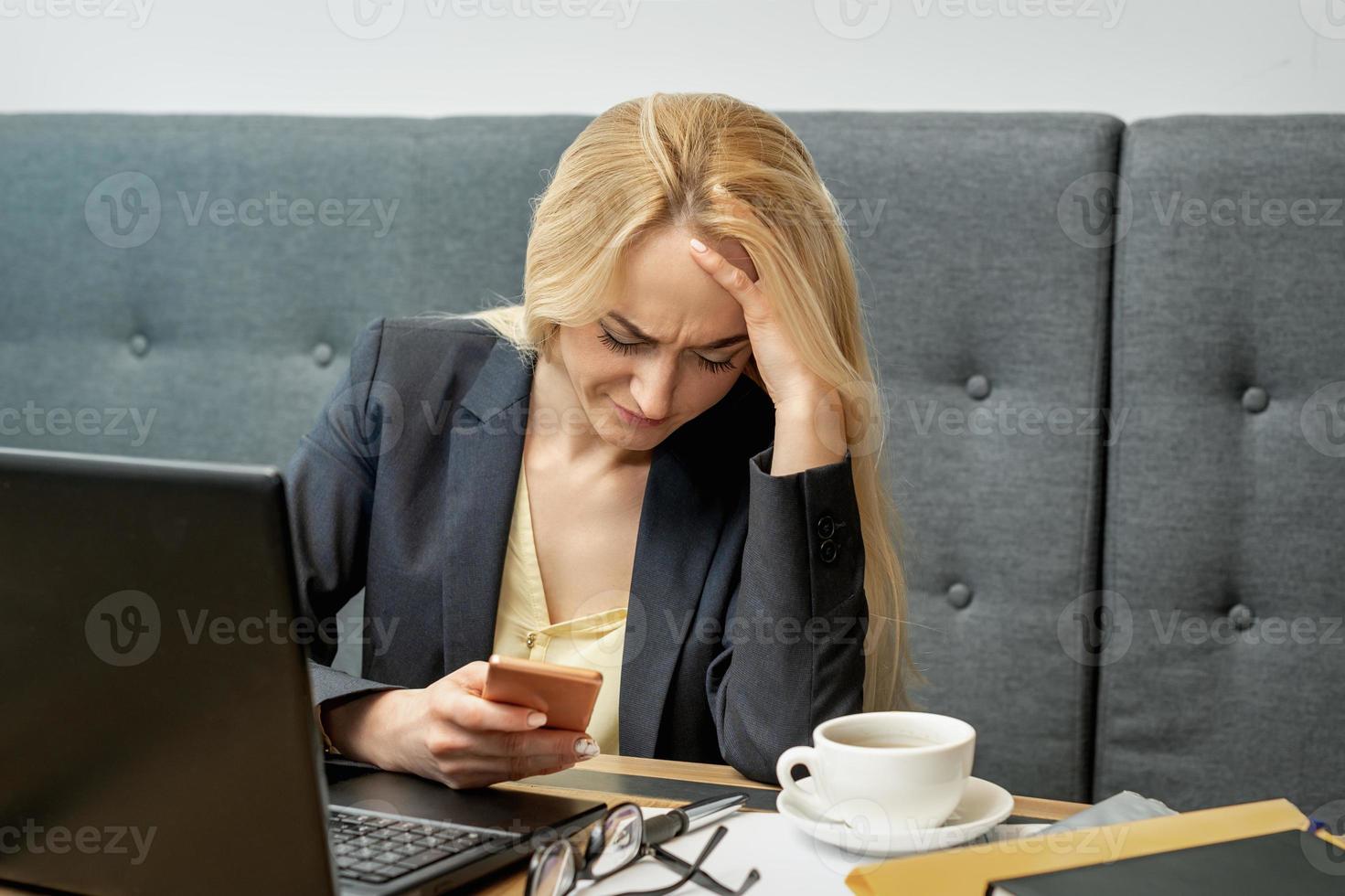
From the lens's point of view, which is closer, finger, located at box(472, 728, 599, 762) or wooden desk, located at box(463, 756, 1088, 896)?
wooden desk, located at box(463, 756, 1088, 896)

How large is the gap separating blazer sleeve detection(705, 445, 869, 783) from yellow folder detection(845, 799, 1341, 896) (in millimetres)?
342

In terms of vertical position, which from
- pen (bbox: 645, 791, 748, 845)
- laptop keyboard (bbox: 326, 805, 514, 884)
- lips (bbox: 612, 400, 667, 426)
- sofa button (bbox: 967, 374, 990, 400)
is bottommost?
pen (bbox: 645, 791, 748, 845)

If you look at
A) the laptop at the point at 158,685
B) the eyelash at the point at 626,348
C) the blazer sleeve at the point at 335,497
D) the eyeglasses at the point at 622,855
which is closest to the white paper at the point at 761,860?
the eyeglasses at the point at 622,855

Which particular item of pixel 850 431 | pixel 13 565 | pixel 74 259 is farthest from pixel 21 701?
pixel 74 259

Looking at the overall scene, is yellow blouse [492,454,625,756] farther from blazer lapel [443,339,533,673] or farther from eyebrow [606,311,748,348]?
eyebrow [606,311,748,348]

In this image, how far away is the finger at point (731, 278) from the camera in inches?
44.6

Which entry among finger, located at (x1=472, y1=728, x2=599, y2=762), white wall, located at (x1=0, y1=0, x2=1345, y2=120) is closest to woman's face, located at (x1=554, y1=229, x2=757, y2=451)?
finger, located at (x1=472, y1=728, x2=599, y2=762)

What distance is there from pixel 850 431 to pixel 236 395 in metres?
1.05

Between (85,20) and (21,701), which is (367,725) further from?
(85,20)

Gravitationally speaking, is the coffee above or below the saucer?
above

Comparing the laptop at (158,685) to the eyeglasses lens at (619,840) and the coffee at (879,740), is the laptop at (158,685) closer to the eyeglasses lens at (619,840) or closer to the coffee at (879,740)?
the eyeglasses lens at (619,840)

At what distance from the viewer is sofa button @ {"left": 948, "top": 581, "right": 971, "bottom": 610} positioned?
1708 mm

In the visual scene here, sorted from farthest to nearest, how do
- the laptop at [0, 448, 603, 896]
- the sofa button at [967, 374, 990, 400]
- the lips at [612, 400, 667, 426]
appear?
1. the sofa button at [967, 374, 990, 400]
2. the lips at [612, 400, 667, 426]
3. the laptop at [0, 448, 603, 896]

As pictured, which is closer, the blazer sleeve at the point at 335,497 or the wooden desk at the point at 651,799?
the wooden desk at the point at 651,799
